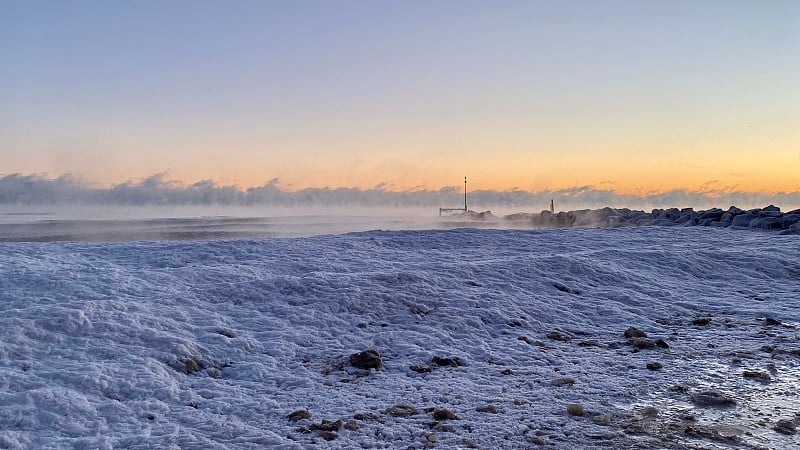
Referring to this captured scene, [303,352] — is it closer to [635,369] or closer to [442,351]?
[442,351]

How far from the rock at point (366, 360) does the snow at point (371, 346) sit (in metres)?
0.12

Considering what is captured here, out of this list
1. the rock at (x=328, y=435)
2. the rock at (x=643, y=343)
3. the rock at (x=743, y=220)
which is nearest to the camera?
the rock at (x=328, y=435)

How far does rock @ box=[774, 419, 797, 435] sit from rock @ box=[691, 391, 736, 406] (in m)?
0.56

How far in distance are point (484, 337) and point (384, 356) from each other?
1.63 metres

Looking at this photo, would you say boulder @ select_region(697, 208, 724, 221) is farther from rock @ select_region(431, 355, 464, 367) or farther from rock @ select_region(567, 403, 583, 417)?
rock @ select_region(567, 403, 583, 417)

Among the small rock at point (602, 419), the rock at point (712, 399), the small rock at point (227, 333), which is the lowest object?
the small rock at point (602, 419)

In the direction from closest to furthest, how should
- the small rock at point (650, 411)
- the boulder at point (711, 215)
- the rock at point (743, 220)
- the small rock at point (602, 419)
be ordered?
1. the small rock at point (602, 419)
2. the small rock at point (650, 411)
3. the rock at point (743, 220)
4. the boulder at point (711, 215)

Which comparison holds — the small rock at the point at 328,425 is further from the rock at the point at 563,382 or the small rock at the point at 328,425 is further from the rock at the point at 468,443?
the rock at the point at 563,382

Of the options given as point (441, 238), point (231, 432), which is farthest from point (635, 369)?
point (441, 238)

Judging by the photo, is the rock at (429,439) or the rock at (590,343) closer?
the rock at (429,439)

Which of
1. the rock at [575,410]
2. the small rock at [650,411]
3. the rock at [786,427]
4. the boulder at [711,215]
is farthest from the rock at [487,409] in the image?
the boulder at [711,215]

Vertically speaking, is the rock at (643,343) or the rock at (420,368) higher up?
the rock at (643,343)

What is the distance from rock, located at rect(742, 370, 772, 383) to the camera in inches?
247

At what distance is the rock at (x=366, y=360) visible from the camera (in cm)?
666
